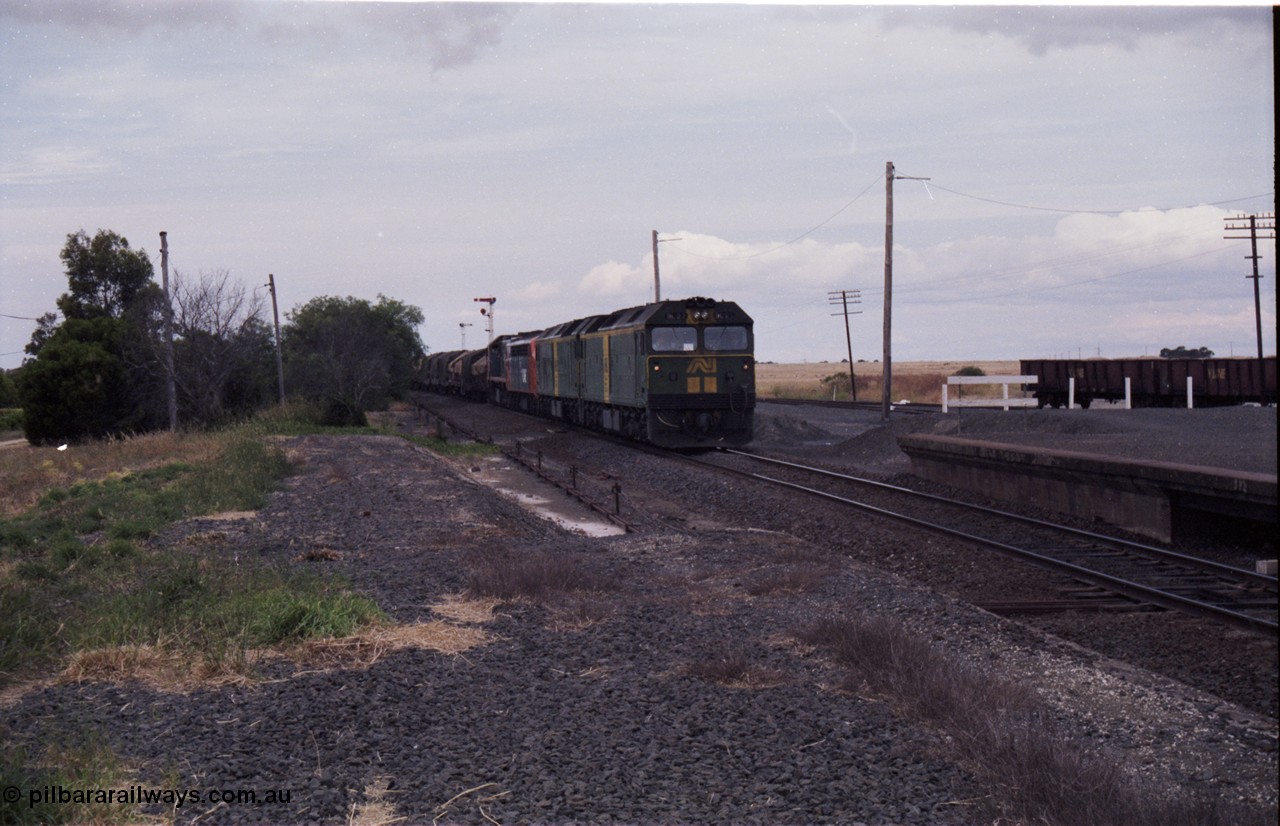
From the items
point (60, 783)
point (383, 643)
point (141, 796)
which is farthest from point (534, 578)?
point (60, 783)

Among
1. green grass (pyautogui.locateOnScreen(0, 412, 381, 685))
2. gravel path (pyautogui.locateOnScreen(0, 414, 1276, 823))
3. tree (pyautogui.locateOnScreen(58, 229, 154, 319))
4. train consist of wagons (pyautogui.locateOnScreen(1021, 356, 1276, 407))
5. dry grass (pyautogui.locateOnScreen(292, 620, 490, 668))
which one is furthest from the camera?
tree (pyautogui.locateOnScreen(58, 229, 154, 319))

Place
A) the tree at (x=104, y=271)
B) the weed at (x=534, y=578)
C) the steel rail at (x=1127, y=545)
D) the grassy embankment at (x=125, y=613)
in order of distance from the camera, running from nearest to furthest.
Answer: the grassy embankment at (x=125, y=613), the weed at (x=534, y=578), the steel rail at (x=1127, y=545), the tree at (x=104, y=271)

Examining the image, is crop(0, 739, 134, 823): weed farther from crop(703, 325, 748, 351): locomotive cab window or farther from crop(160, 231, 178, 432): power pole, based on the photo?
crop(160, 231, 178, 432): power pole

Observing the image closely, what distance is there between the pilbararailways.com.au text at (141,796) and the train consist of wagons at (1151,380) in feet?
94.6

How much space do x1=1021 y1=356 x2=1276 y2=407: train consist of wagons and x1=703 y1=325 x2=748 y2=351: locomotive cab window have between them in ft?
46.3

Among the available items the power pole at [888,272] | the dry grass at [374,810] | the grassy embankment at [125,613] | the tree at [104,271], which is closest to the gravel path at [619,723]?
the dry grass at [374,810]

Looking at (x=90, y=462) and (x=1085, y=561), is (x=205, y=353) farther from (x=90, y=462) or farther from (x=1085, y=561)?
(x=1085, y=561)

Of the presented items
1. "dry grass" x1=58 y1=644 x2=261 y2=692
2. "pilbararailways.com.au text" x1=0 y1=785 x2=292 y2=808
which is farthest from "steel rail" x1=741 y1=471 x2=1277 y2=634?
"dry grass" x1=58 y1=644 x2=261 y2=692

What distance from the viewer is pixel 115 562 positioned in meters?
10.6

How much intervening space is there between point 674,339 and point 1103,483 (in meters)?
11.5

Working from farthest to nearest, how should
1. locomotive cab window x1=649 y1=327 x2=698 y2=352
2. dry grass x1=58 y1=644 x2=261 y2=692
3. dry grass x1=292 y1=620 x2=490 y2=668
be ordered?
locomotive cab window x1=649 y1=327 x2=698 y2=352
dry grass x1=292 y1=620 x2=490 y2=668
dry grass x1=58 y1=644 x2=261 y2=692

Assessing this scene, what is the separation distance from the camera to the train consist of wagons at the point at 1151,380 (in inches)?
1209

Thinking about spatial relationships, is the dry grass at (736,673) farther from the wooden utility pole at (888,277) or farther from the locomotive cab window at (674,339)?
the wooden utility pole at (888,277)

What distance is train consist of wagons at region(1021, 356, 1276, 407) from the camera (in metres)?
30.7
